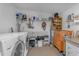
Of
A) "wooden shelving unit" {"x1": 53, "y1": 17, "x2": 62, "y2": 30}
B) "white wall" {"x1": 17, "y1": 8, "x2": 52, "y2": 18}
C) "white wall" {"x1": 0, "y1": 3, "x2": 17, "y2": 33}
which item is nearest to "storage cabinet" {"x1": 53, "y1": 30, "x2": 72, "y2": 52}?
"wooden shelving unit" {"x1": 53, "y1": 17, "x2": 62, "y2": 30}

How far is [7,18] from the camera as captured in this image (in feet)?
4.86

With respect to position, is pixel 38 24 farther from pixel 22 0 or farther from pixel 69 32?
pixel 22 0

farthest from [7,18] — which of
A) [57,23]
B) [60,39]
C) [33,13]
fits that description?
[60,39]

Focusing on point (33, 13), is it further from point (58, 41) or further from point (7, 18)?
point (58, 41)

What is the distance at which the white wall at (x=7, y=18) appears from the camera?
1.37m

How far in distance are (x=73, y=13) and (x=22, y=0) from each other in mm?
1790

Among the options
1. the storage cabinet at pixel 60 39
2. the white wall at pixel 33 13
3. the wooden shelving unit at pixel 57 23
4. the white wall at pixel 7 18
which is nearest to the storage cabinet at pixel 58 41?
the storage cabinet at pixel 60 39

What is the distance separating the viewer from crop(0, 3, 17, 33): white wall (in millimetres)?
1374

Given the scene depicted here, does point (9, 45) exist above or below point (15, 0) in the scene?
below

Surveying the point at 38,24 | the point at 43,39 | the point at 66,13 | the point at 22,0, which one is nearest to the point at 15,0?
the point at 22,0

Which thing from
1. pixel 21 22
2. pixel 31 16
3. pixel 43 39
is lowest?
pixel 43 39

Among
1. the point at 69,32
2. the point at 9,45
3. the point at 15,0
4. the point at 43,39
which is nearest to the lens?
the point at 15,0

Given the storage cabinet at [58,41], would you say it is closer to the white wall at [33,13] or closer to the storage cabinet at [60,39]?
the storage cabinet at [60,39]

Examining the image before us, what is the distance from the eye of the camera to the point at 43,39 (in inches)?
75.7
